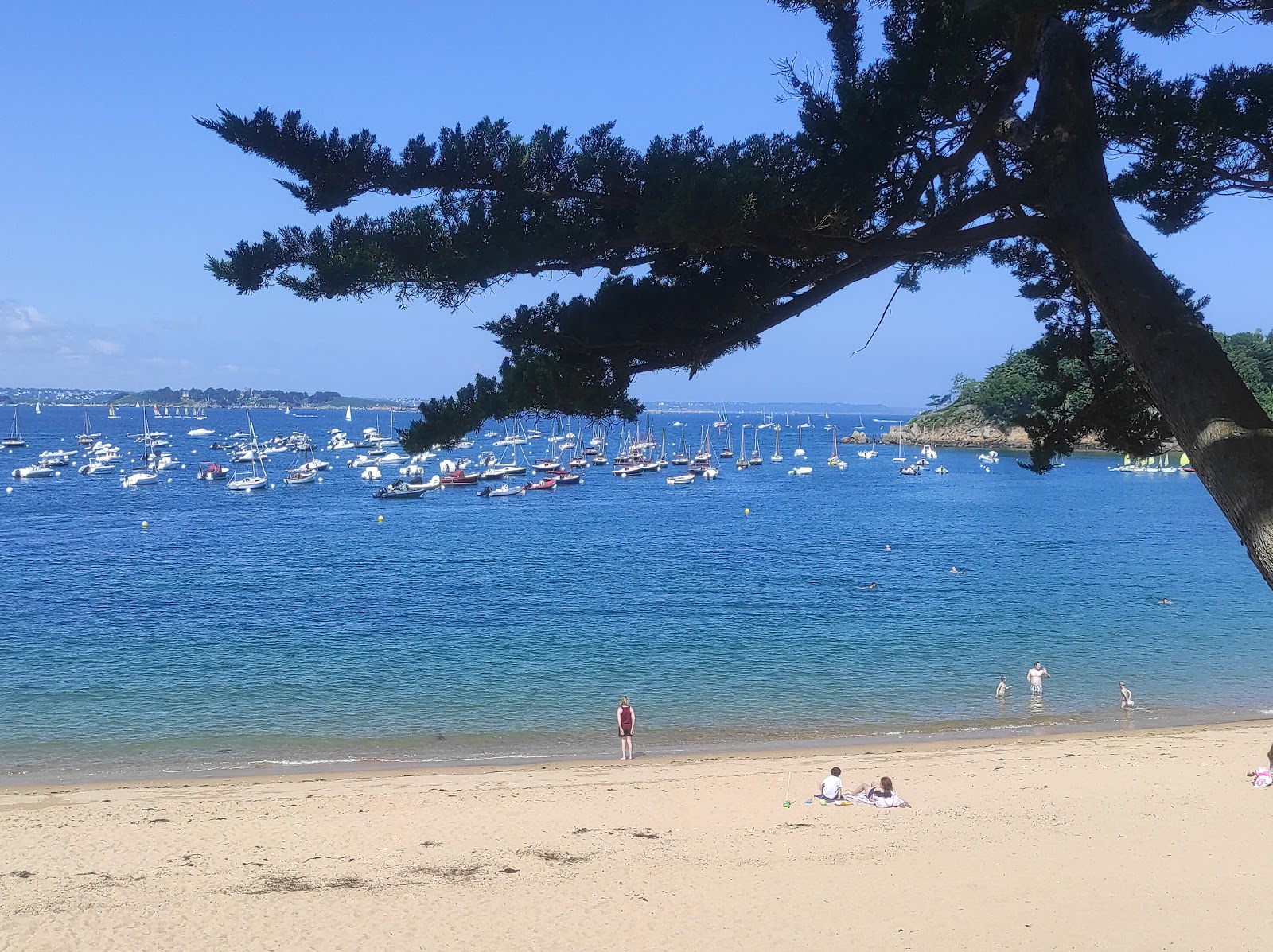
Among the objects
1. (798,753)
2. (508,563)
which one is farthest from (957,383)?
(798,753)

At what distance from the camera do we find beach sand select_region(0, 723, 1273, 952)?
8.55 metres

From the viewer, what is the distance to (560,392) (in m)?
4.46

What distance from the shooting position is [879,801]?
12.6m

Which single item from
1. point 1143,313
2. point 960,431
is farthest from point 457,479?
point 960,431

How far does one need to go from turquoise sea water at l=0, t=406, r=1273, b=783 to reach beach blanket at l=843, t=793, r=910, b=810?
477 centimetres

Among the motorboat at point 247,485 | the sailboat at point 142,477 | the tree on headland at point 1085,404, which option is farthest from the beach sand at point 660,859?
the sailboat at point 142,477

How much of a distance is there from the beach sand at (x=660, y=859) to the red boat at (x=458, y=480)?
51.7m

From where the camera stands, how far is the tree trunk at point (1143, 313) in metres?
3.62

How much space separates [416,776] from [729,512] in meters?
38.5

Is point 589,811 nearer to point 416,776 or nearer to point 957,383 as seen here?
point 416,776

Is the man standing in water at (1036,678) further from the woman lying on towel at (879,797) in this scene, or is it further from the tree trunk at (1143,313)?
the tree trunk at (1143,313)

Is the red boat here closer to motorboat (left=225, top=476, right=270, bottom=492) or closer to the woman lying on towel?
motorboat (left=225, top=476, right=270, bottom=492)

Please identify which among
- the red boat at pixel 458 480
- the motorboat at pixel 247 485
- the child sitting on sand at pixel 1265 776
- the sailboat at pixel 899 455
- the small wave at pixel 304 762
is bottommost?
the small wave at pixel 304 762

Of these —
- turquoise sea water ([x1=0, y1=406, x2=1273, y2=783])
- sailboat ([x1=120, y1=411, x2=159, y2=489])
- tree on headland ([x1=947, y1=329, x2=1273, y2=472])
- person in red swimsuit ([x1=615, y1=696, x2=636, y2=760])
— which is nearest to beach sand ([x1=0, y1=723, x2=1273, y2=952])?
person in red swimsuit ([x1=615, y1=696, x2=636, y2=760])
